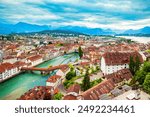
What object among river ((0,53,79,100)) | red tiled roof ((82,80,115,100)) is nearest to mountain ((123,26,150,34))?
red tiled roof ((82,80,115,100))

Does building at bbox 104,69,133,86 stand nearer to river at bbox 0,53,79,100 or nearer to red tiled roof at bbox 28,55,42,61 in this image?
river at bbox 0,53,79,100

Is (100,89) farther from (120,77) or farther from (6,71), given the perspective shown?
(6,71)

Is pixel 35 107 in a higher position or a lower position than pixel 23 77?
higher

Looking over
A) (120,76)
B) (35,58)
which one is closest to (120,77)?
(120,76)

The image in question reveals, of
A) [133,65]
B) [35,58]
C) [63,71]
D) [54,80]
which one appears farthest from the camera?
[35,58]

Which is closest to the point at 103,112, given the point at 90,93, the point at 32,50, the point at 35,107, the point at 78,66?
the point at 35,107

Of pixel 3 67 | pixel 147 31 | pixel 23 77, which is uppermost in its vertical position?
pixel 147 31

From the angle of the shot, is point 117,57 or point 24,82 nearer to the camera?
point 24,82

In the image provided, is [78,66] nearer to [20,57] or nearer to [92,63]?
[92,63]
